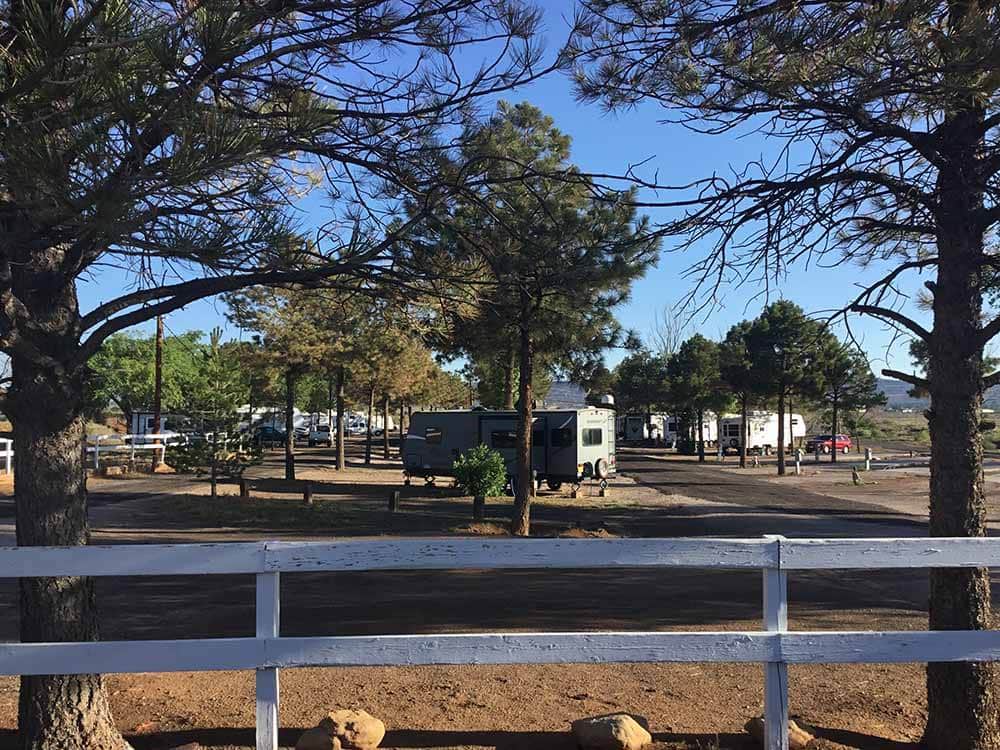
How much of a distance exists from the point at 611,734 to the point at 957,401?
8.43 ft

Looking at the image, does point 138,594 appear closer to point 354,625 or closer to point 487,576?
point 354,625

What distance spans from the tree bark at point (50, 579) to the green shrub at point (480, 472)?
13.4 metres

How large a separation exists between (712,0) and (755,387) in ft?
114

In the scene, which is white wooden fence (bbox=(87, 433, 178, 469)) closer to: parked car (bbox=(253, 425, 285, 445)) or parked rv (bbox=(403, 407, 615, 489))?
parked rv (bbox=(403, 407, 615, 489))

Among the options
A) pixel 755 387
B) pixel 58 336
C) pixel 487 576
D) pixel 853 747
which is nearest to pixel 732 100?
pixel 853 747

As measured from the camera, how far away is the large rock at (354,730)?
151 inches

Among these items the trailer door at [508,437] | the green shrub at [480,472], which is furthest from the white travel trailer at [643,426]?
the green shrub at [480,472]

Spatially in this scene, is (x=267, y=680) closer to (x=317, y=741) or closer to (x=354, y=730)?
(x=317, y=741)

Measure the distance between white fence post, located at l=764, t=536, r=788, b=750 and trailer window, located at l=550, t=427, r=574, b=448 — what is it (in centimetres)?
2210

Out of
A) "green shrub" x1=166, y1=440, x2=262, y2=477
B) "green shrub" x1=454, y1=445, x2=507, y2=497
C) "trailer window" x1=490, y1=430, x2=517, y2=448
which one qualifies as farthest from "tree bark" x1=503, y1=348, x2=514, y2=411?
"green shrub" x1=166, y1=440, x2=262, y2=477

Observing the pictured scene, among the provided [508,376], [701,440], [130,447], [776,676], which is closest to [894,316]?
[776,676]

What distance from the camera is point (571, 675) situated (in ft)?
17.4

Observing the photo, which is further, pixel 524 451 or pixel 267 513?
pixel 267 513

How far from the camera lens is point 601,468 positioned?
27062 millimetres
